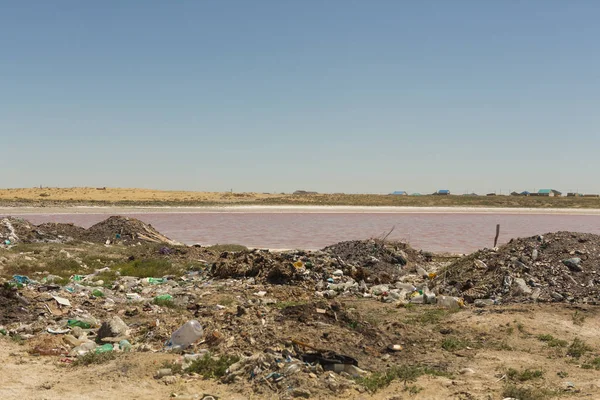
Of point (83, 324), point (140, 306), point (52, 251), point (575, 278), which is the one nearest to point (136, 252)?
point (52, 251)

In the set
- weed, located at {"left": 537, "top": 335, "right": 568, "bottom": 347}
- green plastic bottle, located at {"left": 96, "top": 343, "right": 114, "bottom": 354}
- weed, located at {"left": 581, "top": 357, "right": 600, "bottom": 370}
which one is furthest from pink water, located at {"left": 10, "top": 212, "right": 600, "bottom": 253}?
green plastic bottle, located at {"left": 96, "top": 343, "right": 114, "bottom": 354}

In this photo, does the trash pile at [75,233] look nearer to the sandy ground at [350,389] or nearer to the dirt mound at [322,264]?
the dirt mound at [322,264]

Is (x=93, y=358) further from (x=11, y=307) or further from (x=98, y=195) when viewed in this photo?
(x=98, y=195)

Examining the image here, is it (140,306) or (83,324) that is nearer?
(83,324)

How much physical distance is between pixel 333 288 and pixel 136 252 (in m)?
8.22

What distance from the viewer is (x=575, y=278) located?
1156cm

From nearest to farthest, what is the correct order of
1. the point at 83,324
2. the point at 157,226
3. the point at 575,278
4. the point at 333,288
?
1. the point at 83,324
2. the point at 575,278
3. the point at 333,288
4. the point at 157,226

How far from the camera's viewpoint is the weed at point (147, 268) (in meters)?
14.1

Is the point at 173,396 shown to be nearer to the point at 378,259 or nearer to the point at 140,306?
the point at 140,306

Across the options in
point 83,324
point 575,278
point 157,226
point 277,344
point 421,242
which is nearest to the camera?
point 277,344

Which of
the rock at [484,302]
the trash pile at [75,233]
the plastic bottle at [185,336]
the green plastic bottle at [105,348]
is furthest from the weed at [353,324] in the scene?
the trash pile at [75,233]

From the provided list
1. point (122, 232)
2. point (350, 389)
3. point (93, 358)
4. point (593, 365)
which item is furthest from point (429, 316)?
point (122, 232)

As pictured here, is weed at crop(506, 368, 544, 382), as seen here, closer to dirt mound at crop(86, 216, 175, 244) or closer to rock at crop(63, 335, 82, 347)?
rock at crop(63, 335, 82, 347)

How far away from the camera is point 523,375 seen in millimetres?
6484
